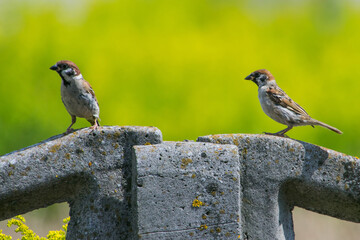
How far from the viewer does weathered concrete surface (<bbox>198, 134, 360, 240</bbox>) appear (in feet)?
12.9

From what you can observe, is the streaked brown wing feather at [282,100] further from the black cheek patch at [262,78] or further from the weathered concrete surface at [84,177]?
the weathered concrete surface at [84,177]

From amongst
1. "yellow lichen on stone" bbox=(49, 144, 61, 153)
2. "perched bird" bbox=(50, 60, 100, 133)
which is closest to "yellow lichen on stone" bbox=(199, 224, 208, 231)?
"yellow lichen on stone" bbox=(49, 144, 61, 153)

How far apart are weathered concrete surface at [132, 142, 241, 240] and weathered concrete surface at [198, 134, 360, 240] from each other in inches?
8.9

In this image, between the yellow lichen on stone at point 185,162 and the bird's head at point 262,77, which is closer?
the yellow lichen on stone at point 185,162

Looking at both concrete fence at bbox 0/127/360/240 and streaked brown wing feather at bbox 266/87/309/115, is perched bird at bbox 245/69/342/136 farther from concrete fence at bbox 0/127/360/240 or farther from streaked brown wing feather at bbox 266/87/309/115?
concrete fence at bbox 0/127/360/240

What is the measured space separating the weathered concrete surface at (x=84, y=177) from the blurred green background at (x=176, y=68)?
7.56 meters

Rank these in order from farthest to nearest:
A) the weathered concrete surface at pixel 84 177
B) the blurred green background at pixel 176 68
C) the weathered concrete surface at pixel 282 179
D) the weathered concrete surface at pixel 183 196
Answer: the blurred green background at pixel 176 68 < the weathered concrete surface at pixel 282 179 < the weathered concrete surface at pixel 84 177 < the weathered concrete surface at pixel 183 196

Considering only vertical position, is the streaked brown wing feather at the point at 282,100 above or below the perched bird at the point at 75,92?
above

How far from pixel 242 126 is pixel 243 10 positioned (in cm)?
271

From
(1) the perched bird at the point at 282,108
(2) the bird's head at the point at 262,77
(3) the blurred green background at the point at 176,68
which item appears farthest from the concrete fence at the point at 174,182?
(3) the blurred green background at the point at 176,68

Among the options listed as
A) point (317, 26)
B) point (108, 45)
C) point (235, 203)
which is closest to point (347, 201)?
point (235, 203)

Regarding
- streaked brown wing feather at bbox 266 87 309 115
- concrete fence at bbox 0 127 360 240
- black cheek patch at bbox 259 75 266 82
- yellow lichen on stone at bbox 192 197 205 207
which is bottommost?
yellow lichen on stone at bbox 192 197 205 207

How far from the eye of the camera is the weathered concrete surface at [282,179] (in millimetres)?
3920

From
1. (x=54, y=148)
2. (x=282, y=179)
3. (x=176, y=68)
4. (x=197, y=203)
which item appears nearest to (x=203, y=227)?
(x=197, y=203)
